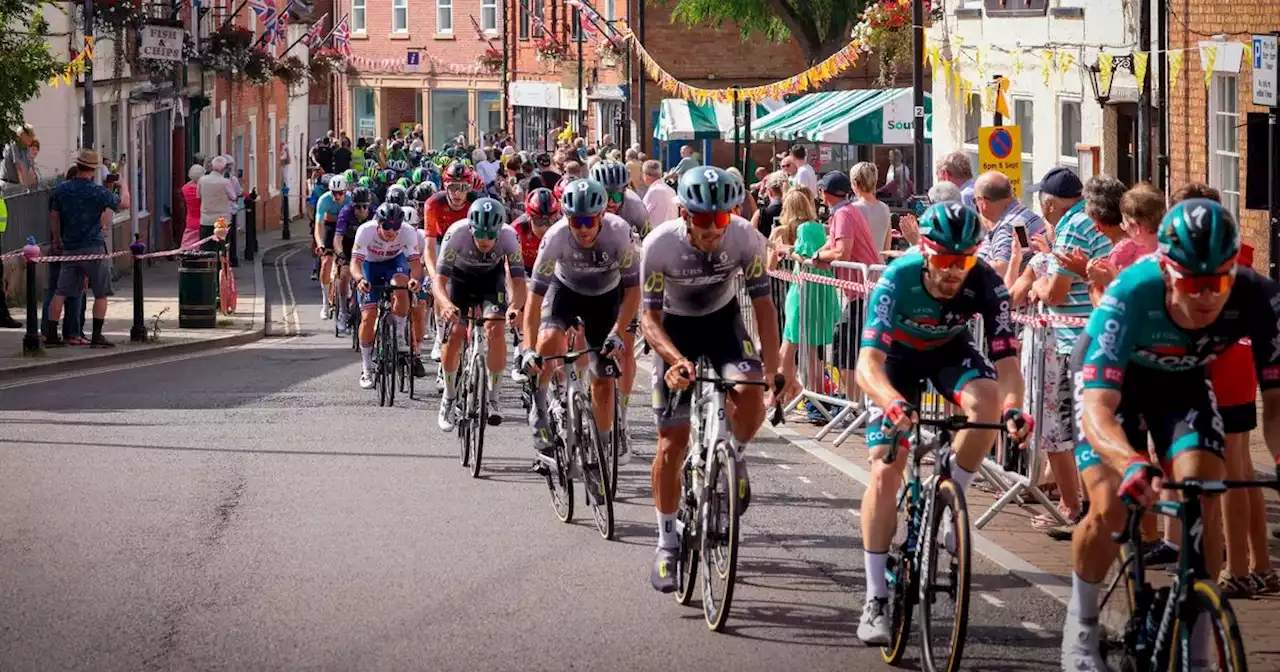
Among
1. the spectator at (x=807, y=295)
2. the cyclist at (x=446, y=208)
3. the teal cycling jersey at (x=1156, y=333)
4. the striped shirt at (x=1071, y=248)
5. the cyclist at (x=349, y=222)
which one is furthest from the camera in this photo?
the cyclist at (x=349, y=222)

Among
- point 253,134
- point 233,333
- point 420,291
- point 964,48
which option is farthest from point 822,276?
point 253,134

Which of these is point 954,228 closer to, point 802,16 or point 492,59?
point 802,16

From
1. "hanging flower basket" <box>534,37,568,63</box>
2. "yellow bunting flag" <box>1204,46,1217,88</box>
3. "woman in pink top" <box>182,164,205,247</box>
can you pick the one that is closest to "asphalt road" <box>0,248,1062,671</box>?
"yellow bunting flag" <box>1204,46,1217,88</box>

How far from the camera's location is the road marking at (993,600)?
8.99 m

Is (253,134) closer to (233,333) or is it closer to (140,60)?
(140,60)

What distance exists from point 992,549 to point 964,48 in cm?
2181

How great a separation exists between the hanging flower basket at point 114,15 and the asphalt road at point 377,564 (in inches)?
722

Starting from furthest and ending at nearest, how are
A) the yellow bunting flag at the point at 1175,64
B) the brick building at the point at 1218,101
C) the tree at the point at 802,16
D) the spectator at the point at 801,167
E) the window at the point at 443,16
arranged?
the window at the point at 443,16
the tree at the point at 802,16
the spectator at the point at 801,167
the yellow bunting flag at the point at 1175,64
the brick building at the point at 1218,101

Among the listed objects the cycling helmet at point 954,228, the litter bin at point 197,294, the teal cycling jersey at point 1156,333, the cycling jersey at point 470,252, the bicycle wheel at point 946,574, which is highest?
the cycling helmet at point 954,228

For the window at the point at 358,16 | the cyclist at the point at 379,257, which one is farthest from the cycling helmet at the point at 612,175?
the window at the point at 358,16

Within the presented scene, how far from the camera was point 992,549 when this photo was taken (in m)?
10.3

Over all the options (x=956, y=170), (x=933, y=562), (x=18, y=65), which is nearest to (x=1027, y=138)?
(x=18, y=65)

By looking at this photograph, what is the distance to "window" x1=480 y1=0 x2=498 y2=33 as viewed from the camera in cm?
8338

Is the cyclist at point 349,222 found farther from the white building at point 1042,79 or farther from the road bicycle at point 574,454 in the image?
the road bicycle at point 574,454
